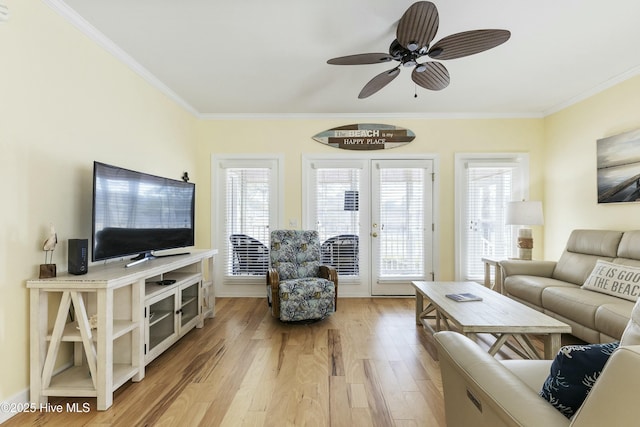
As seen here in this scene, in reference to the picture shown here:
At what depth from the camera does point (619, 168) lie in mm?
3092

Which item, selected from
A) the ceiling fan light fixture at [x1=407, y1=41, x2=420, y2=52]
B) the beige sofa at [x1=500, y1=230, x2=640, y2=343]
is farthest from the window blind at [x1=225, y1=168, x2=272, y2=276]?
the beige sofa at [x1=500, y1=230, x2=640, y2=343]

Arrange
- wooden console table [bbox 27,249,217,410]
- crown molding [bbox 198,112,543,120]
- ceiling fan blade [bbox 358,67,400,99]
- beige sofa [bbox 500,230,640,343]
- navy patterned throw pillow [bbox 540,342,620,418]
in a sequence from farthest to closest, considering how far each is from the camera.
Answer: crown molding [bbox 198,112,543,120] < ceiling fan blade [bbox 358,67,400,99] < beige sofa [bbox 500,230,640,343] < wooden console table [bbox 27,249,217,410] < navy patterned throw pillow [bbox 540,342,620,418]

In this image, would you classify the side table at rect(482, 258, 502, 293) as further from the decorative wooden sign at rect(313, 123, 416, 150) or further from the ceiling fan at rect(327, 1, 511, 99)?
the ceiling fan at rect(327, 1, 511, 99)

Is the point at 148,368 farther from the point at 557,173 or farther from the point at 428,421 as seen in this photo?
the point at 557,173

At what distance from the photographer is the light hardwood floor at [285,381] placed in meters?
1.73

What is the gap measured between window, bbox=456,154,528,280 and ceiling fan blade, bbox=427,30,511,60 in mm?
2380

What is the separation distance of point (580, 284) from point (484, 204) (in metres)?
1.54

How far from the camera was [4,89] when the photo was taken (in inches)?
67.1

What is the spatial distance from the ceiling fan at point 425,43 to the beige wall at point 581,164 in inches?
88.4

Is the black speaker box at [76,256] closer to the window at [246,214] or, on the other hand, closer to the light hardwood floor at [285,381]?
the light hardwood floor at [285,381]

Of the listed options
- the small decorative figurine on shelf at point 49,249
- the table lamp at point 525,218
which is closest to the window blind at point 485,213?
the table lamp at point 525,218

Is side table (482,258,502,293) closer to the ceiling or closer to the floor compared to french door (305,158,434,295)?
closer to the floor

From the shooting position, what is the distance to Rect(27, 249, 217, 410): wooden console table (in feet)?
5.90

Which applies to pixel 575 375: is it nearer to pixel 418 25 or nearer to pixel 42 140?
pixel 418 25
